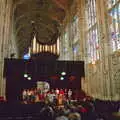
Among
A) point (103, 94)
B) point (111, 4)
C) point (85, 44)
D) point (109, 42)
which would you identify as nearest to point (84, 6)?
point (85, 44)

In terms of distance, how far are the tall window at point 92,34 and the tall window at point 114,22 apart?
2.60m

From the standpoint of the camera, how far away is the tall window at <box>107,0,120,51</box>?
44.3ft

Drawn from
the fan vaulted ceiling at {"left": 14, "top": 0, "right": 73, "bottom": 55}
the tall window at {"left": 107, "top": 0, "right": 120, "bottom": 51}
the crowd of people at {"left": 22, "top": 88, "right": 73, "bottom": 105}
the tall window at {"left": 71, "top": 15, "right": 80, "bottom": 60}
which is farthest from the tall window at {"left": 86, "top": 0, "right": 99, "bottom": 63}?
the fan vaulted ceiling at {"left": 14, "top": 0, "right": 73, "bottom": 55}

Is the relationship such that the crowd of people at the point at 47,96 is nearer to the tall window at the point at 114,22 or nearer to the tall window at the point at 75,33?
the tall window at the point at 114,22

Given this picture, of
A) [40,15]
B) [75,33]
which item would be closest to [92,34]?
[75,33]

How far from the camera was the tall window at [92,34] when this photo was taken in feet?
55.5

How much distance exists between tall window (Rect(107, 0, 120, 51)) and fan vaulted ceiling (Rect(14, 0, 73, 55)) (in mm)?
8952

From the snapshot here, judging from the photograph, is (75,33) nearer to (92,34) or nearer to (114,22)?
(92,34)

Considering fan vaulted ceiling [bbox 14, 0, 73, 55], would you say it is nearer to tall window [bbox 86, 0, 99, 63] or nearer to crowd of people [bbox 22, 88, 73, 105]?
tall window [bbox 86, 0, 99, 63]

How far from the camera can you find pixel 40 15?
29016 millimetres

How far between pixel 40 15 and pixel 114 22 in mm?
16932

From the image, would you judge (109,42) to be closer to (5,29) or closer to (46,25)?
(5,29)

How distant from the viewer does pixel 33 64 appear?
51.8 feet

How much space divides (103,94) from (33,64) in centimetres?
596
